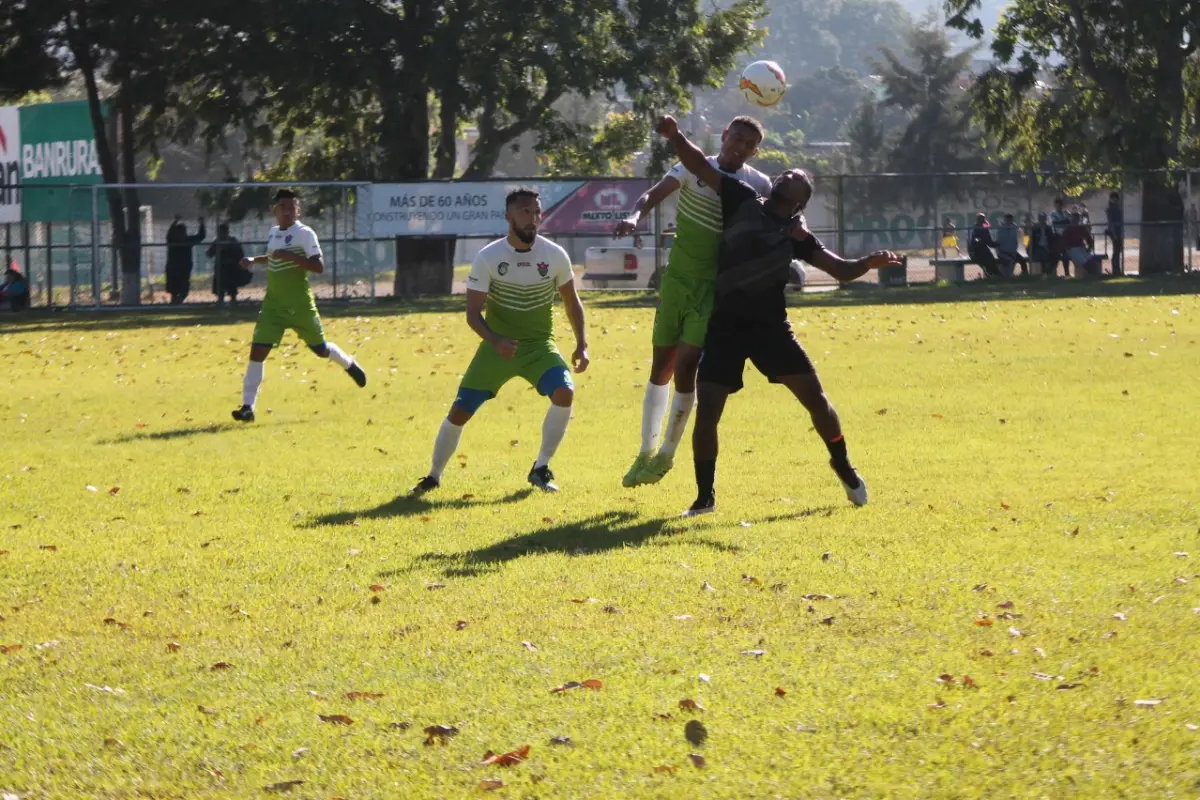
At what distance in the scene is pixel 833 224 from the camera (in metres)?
37.9

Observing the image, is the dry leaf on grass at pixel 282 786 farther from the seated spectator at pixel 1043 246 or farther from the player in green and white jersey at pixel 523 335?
the seated spectator at pixel 1043 246

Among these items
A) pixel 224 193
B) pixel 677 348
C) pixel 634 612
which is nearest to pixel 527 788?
pixel 634 612

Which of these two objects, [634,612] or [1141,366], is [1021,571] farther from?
[1141,366]

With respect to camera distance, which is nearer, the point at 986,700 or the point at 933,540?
the point at 986,700

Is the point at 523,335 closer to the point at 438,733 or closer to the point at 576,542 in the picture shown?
the point at 576,542

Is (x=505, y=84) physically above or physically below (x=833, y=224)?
above

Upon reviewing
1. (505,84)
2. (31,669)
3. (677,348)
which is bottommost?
(31,669)

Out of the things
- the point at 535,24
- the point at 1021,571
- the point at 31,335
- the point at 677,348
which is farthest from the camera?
the point at 535,24

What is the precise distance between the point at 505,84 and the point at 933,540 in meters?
30.1

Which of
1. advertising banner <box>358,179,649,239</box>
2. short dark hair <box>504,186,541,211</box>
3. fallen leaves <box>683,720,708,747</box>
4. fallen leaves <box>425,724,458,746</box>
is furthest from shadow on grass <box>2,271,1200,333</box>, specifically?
fallen leaves <box>683,720,708,747</box>

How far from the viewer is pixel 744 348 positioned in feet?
30.7

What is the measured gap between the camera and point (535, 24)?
122 feet

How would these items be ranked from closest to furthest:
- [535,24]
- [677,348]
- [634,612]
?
[634,612]
[677,348]
[535,24]

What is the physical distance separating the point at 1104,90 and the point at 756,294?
3308 cm
